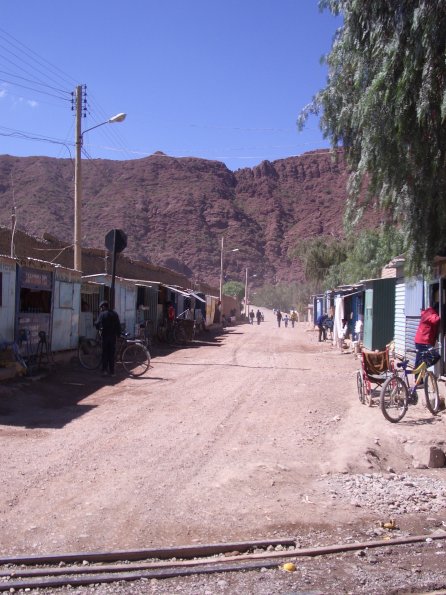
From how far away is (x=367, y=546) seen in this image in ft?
16.4

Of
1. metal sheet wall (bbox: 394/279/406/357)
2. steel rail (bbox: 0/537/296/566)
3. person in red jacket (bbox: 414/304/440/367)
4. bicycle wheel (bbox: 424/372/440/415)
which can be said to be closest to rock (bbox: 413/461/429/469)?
bicycle wheel (bbox: 424/372/440/415)

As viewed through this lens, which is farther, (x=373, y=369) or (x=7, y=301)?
(x=7, y=301)

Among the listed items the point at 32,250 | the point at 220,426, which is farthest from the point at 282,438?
the point at 32,250

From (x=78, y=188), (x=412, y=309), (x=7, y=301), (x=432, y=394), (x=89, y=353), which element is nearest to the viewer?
(x=432, y=394)

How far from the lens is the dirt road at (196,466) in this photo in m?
5.30

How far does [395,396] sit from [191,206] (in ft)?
375

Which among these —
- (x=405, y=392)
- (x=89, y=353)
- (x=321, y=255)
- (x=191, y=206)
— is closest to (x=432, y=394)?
(x=405, y=392)

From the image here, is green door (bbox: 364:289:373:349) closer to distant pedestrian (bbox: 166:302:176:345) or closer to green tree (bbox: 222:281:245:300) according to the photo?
distant pedestrian (bbox: 166:302:176:345)

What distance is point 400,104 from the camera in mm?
7883

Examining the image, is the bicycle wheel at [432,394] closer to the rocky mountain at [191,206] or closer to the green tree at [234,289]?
the rocky mountain at [191,206]

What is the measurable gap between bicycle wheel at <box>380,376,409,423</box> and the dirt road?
238mm

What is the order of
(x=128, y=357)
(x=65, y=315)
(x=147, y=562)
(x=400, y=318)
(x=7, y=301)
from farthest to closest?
(x=400, y=318) < (x=65, y=315) < (x=128, y=357) < (x=7, y=301) < (x=147, y=562)

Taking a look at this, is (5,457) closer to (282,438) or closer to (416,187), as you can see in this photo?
(282,438)

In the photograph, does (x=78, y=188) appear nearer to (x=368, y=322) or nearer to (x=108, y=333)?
(x=108, y=333)
